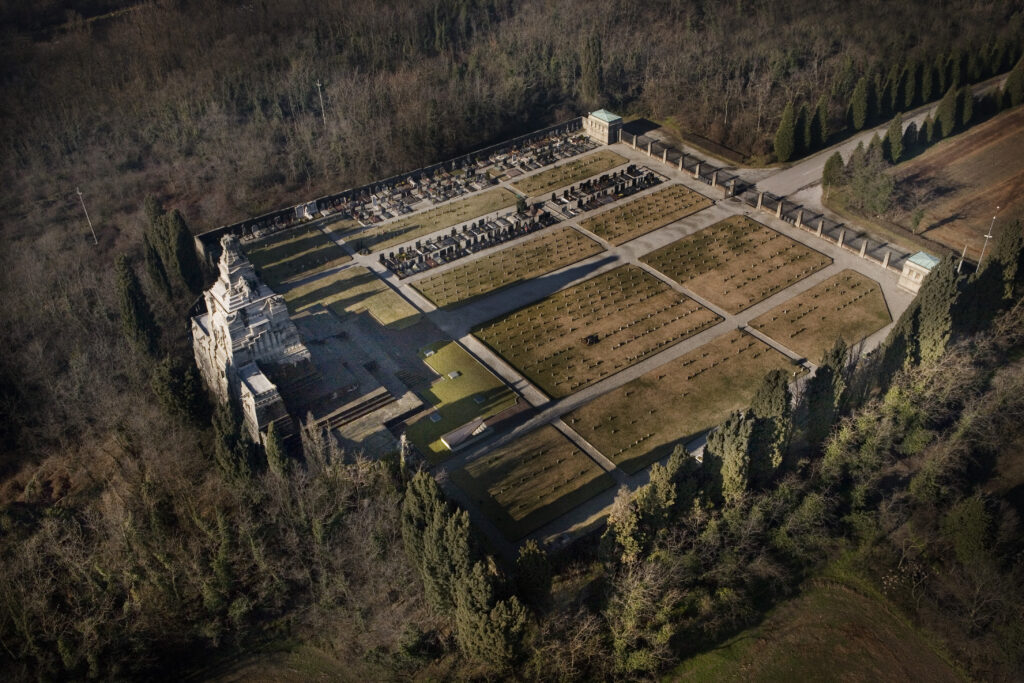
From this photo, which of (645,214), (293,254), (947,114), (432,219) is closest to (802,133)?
(947,114)

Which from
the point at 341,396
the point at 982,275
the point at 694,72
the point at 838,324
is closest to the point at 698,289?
the point at 838,324

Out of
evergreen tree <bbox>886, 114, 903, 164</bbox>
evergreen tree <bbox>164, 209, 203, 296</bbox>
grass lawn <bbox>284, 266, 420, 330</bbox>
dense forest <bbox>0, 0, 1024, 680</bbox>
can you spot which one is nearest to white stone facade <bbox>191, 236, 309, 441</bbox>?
dense forest <bbox>0, 0, 1024, 680</bbox>

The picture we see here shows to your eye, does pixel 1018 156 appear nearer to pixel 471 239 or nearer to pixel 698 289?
pixel 698 289

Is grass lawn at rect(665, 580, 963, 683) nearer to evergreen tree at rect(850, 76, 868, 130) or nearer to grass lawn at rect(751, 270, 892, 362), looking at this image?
grass lawn at rect(751, 270, 892, 362)

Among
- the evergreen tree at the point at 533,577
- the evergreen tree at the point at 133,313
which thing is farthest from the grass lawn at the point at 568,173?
the evergreen tree at the point at 533,577

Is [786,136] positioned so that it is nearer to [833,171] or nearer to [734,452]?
[833,171]
